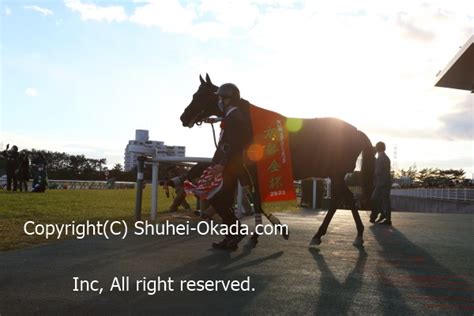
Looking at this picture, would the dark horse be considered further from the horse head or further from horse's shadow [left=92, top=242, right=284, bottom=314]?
horse's shadow [left=92, top=242, right=284, bottom=314]

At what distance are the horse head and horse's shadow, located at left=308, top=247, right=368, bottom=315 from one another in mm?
2727

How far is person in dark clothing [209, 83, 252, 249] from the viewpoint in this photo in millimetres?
5852

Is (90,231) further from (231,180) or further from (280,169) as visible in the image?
(280,169)

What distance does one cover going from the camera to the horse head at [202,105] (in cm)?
669

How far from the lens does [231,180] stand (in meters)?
6.01

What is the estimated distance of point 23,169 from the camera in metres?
22.4

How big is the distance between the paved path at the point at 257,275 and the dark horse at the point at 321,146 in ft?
2.37

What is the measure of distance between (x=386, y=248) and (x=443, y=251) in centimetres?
69

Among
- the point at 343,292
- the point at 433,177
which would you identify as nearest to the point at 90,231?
the point at 343,292

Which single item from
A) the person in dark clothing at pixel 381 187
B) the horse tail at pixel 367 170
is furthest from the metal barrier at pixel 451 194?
the horse tail at pixel 367 170

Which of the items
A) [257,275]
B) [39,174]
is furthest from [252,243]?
[39,174]

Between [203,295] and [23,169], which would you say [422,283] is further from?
[23,169]

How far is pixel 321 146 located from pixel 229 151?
1.41 metres

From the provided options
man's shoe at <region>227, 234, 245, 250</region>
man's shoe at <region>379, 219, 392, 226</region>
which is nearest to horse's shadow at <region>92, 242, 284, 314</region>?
man's shoe at <region>227, 234, 245, 250</region>
